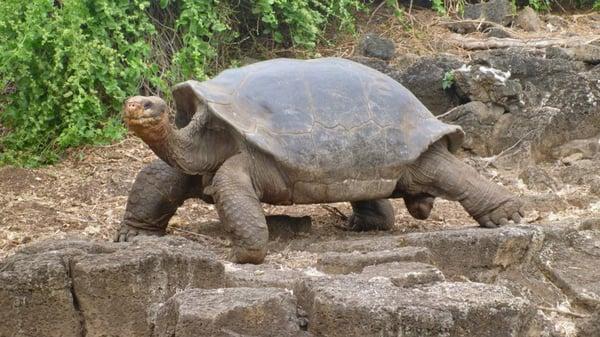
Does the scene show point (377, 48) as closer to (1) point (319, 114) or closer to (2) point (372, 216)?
(2) point (372, 216)

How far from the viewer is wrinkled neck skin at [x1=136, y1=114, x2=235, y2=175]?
544cm

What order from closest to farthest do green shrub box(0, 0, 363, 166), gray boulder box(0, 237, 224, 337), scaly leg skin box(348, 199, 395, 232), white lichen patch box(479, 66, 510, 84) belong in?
gray boulder box(0, 237, 224, 337)
scaly leg skin box(348, 199, 395, 232)
green shrub box(0, 0, 363, 166)
white lichen patch box(479, 66, 510, 84)

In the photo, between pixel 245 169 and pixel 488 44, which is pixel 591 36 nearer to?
pixel 488 44

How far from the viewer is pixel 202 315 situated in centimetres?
340

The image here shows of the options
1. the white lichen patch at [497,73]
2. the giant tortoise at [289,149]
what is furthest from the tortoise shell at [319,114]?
the white lichen patch at [497,73]

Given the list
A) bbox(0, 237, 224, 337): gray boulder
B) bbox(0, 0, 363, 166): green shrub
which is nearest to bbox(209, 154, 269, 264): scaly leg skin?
bbox(0, 237, 224, 337): gray boulder

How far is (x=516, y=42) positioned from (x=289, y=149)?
4.72 m

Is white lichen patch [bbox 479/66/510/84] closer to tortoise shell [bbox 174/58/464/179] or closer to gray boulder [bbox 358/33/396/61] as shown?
gray boulder [bbox 358/33/396/61]

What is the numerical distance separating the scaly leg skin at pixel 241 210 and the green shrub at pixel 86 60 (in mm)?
2634

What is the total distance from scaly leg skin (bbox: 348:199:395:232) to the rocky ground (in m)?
0.11

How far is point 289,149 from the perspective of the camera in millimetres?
→ 5336

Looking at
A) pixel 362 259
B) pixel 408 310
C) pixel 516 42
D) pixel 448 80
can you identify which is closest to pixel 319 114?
pixel 362 259

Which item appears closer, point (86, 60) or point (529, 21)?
point (86, 60)

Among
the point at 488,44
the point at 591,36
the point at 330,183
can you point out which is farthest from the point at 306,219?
the point at 591,36
